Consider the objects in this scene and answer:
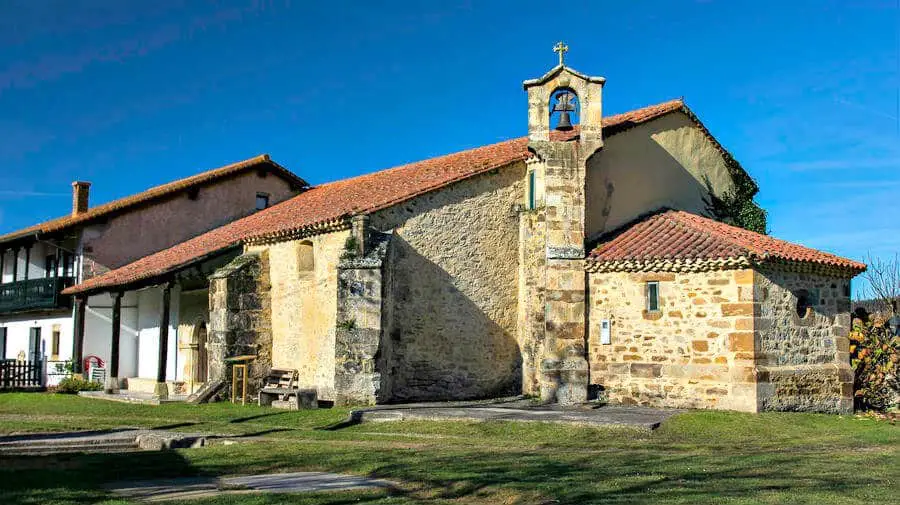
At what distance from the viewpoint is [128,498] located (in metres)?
8.59

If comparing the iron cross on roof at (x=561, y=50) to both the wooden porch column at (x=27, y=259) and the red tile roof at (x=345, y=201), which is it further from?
the wooden porch column at (x=27, y=259)

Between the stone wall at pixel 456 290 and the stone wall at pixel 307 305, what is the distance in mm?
1642

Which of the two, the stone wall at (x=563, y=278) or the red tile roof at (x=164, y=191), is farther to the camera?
the red tile roof at (x=164, y=191)

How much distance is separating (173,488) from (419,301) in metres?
9.38

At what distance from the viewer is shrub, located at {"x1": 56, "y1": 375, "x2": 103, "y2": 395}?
2430cm

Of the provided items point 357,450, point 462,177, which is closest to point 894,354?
point 462,177

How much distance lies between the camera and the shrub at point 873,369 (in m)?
17.5

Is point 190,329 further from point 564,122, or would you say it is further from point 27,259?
point 564,122

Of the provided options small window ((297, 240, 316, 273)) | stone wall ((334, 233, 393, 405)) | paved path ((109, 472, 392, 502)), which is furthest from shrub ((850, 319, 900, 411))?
paved path ((109, 472, 392, 502))

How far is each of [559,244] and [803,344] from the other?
5343 mm

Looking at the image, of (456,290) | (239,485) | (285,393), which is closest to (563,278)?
(456,290)

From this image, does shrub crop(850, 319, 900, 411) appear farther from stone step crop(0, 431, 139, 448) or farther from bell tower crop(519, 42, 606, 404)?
stone step crop(0, 431, 139, 448)

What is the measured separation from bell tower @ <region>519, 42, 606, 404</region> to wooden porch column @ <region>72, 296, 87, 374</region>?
1460cm

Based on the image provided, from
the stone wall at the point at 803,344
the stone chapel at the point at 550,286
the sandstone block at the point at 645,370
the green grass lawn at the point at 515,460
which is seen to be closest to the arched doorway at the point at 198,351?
the stone chapel at the point at 550,286
